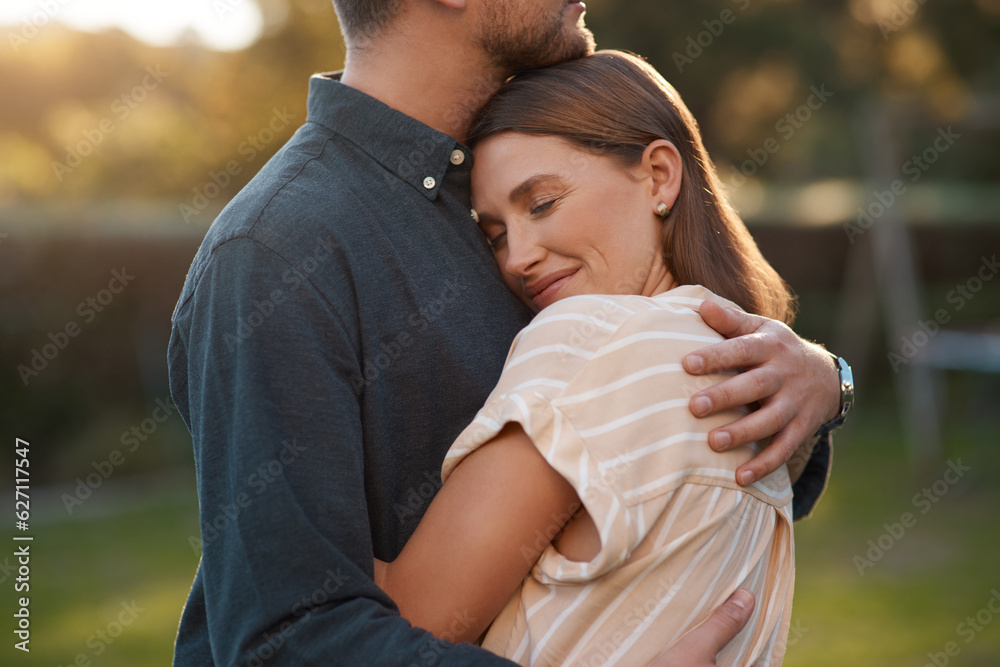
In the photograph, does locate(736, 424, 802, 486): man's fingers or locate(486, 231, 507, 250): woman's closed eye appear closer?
locate(736, 424, 802, 486): man's fingers

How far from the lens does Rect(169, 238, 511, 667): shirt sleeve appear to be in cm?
128

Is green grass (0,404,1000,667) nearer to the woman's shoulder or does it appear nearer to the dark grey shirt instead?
the dark grey shirt

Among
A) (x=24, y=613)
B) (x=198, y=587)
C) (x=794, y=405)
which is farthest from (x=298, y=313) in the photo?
(x=24, y=613)

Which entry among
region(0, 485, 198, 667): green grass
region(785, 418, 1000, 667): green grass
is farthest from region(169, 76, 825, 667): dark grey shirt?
region(785, 418, 1000, 667): green grass

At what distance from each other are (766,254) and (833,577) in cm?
579

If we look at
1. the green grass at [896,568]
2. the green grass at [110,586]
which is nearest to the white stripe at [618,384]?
the green grass at [896,568]

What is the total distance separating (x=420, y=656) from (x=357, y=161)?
2.98 feet

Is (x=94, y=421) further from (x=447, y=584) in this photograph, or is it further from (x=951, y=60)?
(x=951, y=60)

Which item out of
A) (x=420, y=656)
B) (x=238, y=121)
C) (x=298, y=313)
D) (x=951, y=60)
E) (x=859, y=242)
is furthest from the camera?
(x=238, y=121)

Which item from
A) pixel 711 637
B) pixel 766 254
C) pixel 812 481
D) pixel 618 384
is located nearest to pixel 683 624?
pixel 711 637

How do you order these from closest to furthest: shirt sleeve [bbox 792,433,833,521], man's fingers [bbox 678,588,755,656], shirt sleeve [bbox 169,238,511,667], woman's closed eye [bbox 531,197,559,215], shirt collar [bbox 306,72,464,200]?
shirt sleeve [bbox 169,238,511,667] → man's fingers [bbox 678,588,755,656] → shirt collar [bbox 306,72,464,200] → woman's closed eye [bbox 531,197,559,215] → shirt sleeve [bbox 792,433,833,521]

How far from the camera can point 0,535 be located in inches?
239

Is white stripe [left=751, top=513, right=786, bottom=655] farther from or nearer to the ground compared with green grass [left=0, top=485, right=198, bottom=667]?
farther from the ground

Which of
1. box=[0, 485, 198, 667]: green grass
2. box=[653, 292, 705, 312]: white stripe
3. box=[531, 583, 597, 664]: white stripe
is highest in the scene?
box=[653, 292, 705, 312]: white stripe
